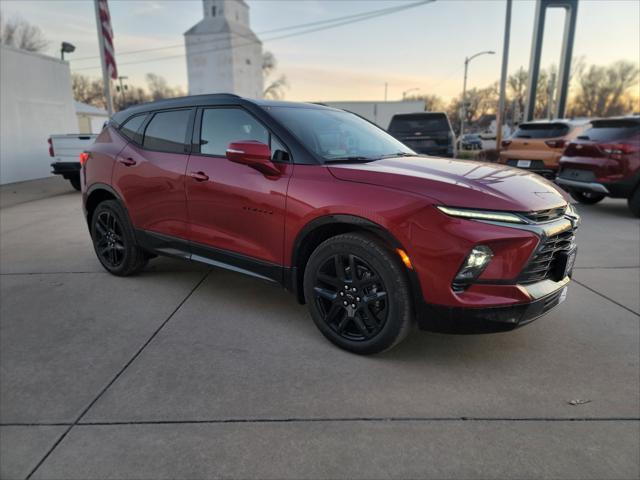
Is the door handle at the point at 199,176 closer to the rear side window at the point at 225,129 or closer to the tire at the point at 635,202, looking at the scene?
the rear side window at the point at 225,129

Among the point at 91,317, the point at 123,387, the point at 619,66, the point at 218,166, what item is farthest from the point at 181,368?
the point at 619,66

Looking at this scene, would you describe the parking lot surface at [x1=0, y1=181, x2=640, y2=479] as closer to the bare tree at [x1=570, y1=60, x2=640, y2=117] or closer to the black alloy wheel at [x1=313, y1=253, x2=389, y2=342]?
the black alloy wheel at [x1=313, y1=253, x2=389, y2=342]

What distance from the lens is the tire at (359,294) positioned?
2654 mm

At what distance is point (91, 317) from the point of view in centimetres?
363

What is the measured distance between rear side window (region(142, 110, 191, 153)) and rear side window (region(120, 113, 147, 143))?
0.14 m

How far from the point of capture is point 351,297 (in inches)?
112

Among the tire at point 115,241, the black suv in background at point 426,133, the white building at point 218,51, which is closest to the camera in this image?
the tire at point 115,241

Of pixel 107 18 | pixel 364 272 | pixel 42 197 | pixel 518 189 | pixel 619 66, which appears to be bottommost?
pixel 42 197

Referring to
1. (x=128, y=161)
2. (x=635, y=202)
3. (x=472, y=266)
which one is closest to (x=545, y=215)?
(x=472, y=266)

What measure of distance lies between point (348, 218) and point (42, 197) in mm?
10675

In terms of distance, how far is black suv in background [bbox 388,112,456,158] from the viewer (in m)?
10.3

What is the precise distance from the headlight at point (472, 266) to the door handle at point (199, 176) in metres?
2.10

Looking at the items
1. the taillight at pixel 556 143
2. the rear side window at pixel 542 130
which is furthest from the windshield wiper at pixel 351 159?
the rear side window at pixel 542 130

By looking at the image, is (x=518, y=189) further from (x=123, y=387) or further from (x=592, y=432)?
(x=123, y=387)
